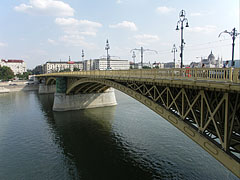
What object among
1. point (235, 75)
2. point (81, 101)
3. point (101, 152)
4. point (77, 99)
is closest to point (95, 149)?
point (101, 152)

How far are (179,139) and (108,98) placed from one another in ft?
76.2

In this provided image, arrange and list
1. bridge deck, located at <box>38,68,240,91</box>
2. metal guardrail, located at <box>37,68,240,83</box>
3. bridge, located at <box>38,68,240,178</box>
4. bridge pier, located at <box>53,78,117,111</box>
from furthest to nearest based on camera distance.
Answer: bridge pier, located at <box>53,78,117,111</box>
bridge, located at <box>38,68,240,178</box>
metal guardrail, located at <box>37,68,240,83</box>
bridge deck, located at <box>38,68,240,91</box>

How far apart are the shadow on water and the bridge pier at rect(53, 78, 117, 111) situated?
16.6 feet

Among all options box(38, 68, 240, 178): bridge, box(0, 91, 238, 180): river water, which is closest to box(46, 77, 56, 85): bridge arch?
box(0, 91, 238, 180): river water

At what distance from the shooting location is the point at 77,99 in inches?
1547

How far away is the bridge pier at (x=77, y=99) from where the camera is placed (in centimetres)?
3825

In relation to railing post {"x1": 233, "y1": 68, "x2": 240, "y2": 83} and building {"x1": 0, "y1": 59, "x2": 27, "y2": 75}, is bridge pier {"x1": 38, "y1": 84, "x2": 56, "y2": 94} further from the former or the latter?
building {"x1": 0, "y1": 59, "x2": 27, "y2": 75}

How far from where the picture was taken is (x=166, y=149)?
1852 centimetres

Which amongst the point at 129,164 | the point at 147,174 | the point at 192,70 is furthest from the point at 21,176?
the point at 192,70

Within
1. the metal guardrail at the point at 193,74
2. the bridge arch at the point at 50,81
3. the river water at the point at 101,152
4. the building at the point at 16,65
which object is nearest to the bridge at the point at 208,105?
the metal guardrail at the point at 193,74

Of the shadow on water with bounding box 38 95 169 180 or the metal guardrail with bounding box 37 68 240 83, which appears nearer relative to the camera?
the metal guardrail with bounding box 37 68 240 83

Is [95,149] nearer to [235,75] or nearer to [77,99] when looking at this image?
[235,75]

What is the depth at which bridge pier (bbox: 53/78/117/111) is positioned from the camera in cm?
3825

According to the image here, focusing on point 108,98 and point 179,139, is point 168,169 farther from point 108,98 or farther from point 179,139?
point 108,98
